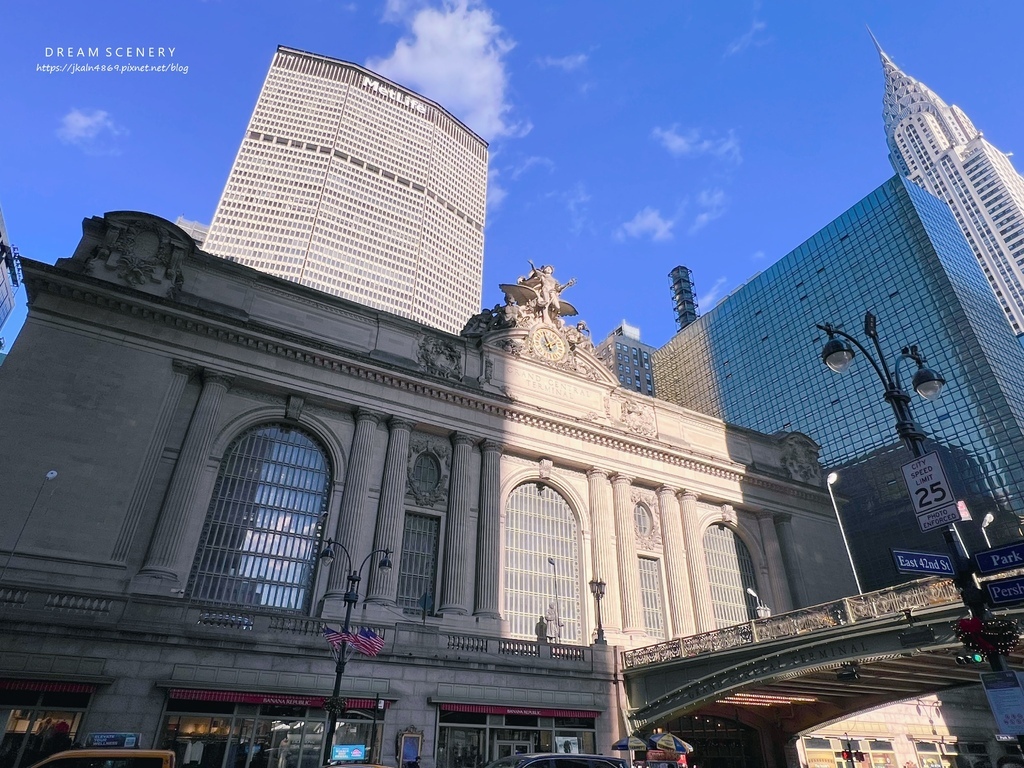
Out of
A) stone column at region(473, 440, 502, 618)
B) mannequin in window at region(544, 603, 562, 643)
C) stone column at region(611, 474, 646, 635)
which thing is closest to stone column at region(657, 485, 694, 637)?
stone column at region(611, 474, 646, 635)

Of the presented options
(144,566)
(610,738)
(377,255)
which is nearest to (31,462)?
(144,566)

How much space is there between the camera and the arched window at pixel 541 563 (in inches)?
1166

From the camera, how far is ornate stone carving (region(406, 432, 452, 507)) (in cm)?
2942

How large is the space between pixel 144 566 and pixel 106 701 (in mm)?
5451

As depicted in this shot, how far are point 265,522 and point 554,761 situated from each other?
18.4 metres

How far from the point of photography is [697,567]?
3491 centimetres

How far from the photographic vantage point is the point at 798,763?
91.4 ft

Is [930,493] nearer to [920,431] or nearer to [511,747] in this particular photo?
[920,431]

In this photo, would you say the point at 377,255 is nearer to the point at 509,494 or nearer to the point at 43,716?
the point at 509,494

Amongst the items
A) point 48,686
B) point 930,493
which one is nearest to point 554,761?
point 930,493

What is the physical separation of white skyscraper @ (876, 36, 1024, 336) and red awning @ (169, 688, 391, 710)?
12246cm

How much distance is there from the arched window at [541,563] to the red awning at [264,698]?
32.7 feet

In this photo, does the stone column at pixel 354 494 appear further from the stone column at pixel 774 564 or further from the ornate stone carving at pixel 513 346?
the stone column at pixel 774 564

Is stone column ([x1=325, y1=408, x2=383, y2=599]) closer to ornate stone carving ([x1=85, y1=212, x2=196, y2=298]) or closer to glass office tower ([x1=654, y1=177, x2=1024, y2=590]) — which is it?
ornate stone carving ([x1=85, y1=212, x2=196, y2=298])
